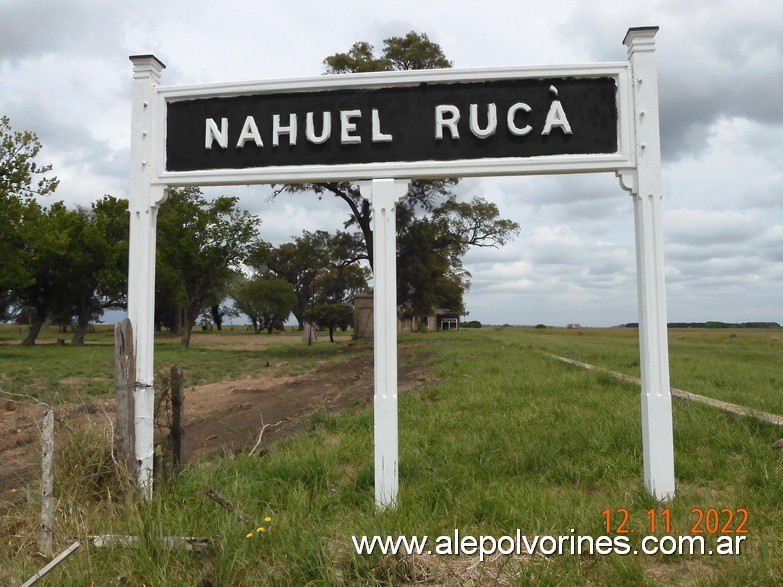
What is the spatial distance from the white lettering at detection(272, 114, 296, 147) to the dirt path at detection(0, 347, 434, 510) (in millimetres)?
2669

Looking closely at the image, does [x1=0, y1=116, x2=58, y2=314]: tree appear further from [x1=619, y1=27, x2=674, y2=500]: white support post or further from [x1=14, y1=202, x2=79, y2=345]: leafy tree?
[x1=619, y1=27, x2=674, y2=500]: white support post

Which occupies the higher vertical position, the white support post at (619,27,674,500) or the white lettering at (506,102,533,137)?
the white lettering at (506,102,533,137)

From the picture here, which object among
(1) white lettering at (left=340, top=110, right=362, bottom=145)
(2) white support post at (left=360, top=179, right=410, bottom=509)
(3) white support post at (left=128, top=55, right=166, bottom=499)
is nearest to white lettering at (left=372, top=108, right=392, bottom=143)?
(1) white lettering at (left=340, top=110, right=362, bottom=145)

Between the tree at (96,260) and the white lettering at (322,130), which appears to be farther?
the tree at (96,260)

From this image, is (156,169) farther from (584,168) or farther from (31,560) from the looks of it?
(584,168)

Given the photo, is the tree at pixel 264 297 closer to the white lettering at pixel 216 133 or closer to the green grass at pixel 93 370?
the green grass at pixel 93 370

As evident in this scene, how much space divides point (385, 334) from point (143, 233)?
7.43 feet

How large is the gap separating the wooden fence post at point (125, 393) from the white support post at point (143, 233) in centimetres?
7

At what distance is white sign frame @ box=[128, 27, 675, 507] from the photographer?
15.1ft

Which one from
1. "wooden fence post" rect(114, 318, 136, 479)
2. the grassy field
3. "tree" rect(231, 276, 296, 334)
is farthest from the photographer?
"tree" rect(231, 276, 296, 334)

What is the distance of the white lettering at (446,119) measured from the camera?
15.9 feet

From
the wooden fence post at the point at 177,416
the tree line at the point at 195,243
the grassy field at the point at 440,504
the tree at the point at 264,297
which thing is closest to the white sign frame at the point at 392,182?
the wooden fence post at the point at 177,416

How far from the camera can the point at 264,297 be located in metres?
63.3

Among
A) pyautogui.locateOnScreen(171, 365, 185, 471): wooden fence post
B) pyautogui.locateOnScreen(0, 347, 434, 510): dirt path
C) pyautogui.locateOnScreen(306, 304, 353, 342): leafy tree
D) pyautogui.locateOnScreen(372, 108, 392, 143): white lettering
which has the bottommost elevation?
pyautogui.locateOnScreen(0, 347, 434, 510): dirt path
